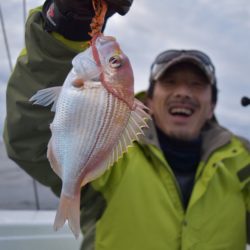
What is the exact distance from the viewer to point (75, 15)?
1.71 meters

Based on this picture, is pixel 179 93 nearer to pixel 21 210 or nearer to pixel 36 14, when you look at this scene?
pixel 36 14

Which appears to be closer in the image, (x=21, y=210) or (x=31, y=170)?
(x=31, y=170)

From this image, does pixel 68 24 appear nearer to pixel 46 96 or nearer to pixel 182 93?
pixel 46 96

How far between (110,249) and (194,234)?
0.43 metres

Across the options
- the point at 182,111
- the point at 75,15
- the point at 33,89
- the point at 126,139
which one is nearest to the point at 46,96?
the point at 126,139

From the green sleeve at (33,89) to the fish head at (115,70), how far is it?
440mm

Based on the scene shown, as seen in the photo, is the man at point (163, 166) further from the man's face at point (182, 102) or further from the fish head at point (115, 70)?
the fish head at point (115, 70)

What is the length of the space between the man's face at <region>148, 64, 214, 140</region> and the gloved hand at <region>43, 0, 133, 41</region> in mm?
1360

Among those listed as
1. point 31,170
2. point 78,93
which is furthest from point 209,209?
point 78,93

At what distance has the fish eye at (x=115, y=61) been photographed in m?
1.42

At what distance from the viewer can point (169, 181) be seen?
9.04 ft

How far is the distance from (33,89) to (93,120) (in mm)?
700

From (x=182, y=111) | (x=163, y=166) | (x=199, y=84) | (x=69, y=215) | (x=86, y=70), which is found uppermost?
(x=86, y=70)

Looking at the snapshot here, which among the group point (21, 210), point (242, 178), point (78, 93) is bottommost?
point (21, 210)
